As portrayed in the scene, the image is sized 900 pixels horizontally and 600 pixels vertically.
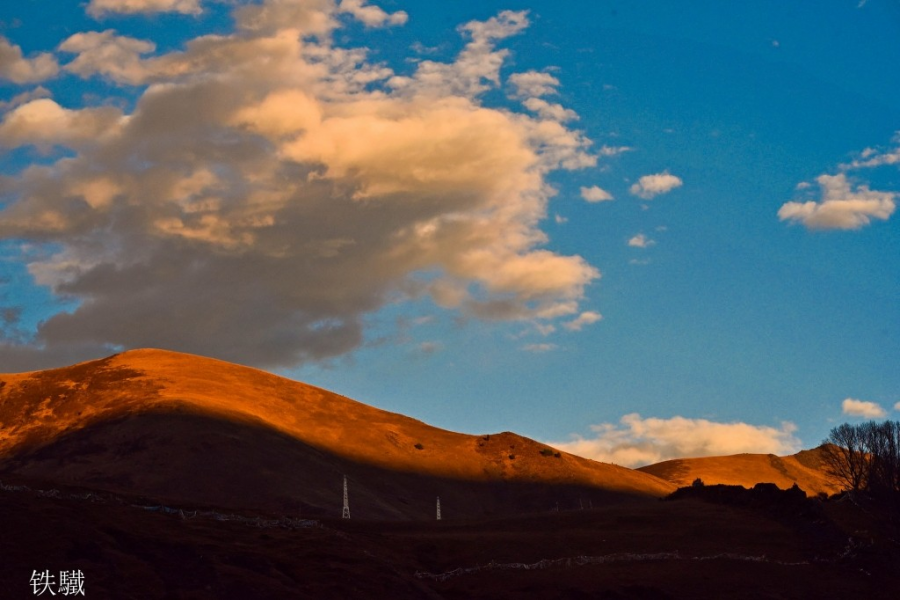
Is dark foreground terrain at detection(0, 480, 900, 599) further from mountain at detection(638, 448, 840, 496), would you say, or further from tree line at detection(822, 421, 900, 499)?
mountain at detection(638, 448, 840, 496)

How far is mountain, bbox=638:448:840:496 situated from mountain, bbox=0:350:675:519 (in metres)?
33.5

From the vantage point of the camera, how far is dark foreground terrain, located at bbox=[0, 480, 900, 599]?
94.8ft

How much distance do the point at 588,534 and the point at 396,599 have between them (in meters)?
18.8

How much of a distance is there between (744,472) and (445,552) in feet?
514

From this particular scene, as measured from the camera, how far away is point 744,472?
185 meters

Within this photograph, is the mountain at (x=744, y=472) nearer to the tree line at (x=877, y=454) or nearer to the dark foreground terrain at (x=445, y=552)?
the tree line at (x=877, y=454)

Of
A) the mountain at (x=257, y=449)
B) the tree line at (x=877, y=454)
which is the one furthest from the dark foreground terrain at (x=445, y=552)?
the mountain at (x=257, y=449)

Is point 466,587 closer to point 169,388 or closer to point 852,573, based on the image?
point 852,573

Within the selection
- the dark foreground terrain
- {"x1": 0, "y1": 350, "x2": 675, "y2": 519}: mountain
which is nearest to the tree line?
the dark foreground terrain

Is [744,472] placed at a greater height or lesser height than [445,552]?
greater

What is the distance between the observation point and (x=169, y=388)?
115 metres

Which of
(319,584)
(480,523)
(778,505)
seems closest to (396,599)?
(319,584)

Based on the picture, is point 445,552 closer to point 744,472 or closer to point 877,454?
point 877,454

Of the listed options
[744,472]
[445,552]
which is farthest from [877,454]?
[744,472]
